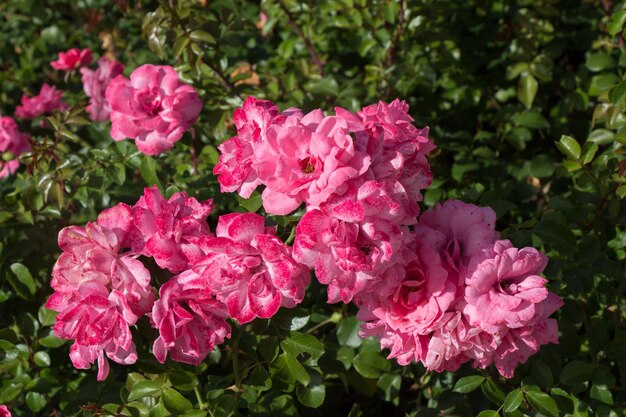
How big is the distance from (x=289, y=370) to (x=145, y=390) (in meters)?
0.28

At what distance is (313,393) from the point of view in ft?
4.87

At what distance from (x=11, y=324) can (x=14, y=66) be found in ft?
6.04

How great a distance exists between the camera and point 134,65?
2.92m

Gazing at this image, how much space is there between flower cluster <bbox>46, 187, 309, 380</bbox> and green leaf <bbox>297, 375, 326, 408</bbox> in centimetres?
29

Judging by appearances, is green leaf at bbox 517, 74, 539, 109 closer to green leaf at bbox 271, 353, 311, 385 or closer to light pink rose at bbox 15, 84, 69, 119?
green leaf at bbox 271, 353, 311, 385

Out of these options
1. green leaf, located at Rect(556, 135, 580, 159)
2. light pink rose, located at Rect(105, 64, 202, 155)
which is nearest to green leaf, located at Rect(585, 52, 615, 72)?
green leaf, located at Rect(556, 135, 580, 159)

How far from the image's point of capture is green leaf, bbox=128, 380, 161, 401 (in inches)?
55.0

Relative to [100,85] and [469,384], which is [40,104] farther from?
[469,384]

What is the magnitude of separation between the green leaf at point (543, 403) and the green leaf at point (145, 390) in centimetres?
72

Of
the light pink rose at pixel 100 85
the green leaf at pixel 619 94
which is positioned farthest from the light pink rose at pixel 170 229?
the light pink rose at pixel 100 85

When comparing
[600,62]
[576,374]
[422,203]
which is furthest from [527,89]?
[576,374]

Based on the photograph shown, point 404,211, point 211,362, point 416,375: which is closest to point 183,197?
point 404,211

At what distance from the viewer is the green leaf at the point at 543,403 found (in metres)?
1.33

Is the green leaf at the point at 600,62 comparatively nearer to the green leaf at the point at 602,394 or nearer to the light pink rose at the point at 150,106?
the green leaf at the point at 602,394
